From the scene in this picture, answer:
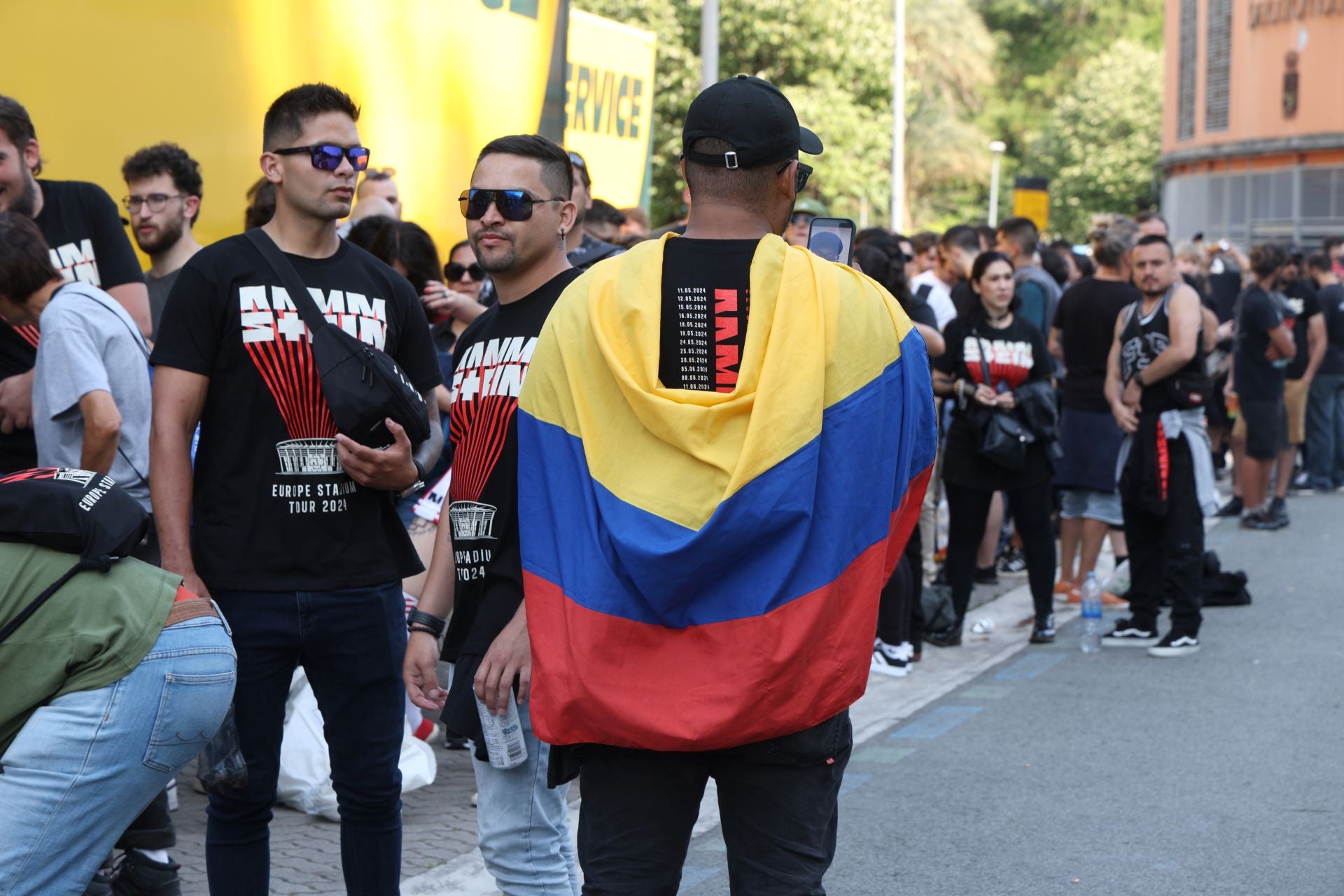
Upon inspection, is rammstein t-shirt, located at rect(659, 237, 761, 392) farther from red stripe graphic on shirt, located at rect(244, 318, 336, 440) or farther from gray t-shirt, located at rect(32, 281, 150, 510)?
gray t-shirt, located at rect(32, 281, 150, 510)

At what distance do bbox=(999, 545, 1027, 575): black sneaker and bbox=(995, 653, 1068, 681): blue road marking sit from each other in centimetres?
248

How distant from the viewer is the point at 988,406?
26.6ft

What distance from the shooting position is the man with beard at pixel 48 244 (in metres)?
4.54

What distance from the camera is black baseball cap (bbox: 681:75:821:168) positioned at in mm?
2727

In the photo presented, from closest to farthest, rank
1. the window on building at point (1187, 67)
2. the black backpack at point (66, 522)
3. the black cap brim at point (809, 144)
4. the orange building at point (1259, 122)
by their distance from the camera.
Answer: the black cap brim at point (809, 144) → the black backpack at point (66, 522) → the orange building at point (1259, 122) → the window on building at point (1187, 67)

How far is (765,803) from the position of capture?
2748 millimetres

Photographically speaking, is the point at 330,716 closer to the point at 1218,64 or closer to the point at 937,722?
the point at 937,722

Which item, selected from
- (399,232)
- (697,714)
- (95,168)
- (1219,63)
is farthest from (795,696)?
(1219,63)

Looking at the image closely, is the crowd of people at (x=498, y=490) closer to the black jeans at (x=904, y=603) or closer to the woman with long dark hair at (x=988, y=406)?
the black jeans at (x=904, y=603)

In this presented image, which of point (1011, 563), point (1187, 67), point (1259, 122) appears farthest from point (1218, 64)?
point (1011, 563)

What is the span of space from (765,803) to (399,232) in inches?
161

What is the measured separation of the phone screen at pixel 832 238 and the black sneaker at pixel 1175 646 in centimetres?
478

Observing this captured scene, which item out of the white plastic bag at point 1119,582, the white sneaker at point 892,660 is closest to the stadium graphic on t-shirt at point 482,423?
the white sneaker at point 892,660

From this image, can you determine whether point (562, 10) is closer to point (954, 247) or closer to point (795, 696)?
point (954, 247)
